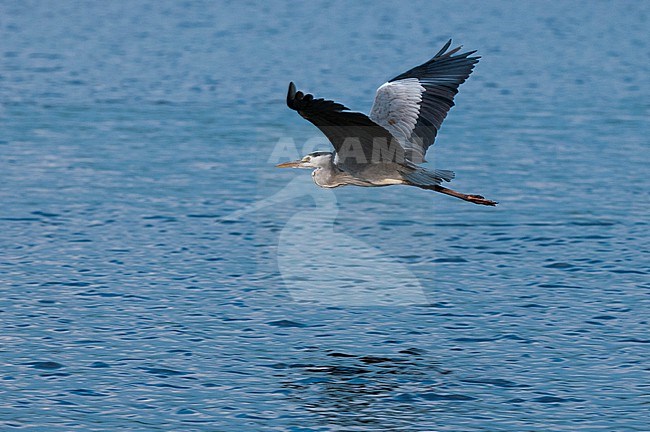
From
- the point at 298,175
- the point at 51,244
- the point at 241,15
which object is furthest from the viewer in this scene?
the point at 241,15

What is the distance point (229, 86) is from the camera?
3228 centimetres

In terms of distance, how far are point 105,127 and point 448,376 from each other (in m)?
15.8

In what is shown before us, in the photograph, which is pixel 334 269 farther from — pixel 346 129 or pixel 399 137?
pixel 346 129

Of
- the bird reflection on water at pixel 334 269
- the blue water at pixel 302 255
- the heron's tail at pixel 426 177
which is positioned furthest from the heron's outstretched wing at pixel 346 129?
the bird reflection on water at pixel 334 269

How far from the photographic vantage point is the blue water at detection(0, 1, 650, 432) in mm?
12531

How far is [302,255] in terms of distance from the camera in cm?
1795

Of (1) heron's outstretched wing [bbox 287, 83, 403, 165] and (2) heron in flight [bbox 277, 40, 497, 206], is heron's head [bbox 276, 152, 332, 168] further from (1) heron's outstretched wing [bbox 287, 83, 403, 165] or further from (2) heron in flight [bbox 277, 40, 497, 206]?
(1) heron's outstretched wing [bbox 287, 83, 403, 165]

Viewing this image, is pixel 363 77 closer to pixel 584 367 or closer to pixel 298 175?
pixel 298 175

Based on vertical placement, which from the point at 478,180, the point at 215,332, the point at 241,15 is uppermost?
the point at 241,15

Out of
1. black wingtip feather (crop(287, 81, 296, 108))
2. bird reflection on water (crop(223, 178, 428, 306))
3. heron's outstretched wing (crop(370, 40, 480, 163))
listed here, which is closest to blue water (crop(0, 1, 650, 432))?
bird reflection on water (crop(223, 178, 428, 306))

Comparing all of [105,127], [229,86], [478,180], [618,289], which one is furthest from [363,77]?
[618,289]

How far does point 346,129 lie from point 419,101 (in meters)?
2.35

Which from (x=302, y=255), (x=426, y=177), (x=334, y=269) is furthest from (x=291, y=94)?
(x=302, y=255)

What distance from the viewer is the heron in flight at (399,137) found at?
13.4 metres
